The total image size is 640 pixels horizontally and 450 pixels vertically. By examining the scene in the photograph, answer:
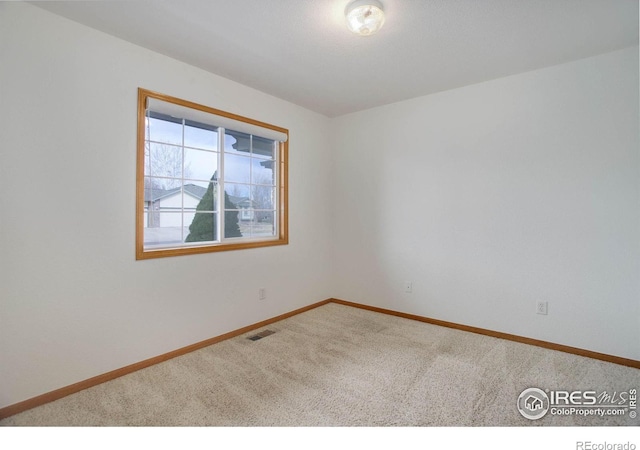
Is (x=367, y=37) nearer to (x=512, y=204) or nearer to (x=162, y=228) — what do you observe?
(x=512, y=204)

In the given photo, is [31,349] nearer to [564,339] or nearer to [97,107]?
[97,107]

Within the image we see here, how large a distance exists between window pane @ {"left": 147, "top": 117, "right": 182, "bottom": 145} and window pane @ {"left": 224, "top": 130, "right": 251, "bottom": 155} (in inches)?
18.9

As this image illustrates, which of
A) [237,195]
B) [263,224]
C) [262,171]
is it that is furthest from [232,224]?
[262,171]

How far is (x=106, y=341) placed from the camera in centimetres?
230

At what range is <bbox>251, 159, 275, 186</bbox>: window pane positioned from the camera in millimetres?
3494

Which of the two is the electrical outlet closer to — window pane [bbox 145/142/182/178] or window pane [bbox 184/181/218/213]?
window pane [bbox 184/181/218/213]

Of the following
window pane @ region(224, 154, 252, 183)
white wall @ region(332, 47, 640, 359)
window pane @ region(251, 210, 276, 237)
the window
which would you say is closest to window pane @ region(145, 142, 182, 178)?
the window

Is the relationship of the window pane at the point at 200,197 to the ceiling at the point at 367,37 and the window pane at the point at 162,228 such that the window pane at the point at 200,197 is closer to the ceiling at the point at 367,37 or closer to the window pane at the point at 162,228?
the window pane at the point at 162,228

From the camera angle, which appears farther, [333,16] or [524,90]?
[524,90]

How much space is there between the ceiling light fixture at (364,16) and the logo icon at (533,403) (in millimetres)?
2458

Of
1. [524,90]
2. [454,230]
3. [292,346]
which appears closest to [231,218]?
[292,346]

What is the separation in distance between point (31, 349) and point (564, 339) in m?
3.90

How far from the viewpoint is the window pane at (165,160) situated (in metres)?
2.65
